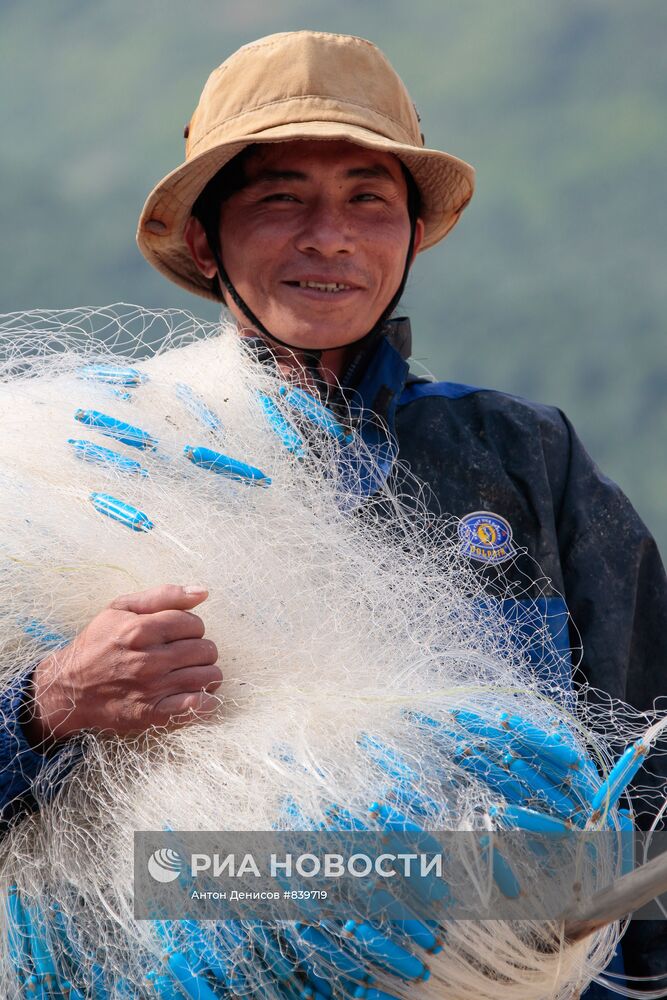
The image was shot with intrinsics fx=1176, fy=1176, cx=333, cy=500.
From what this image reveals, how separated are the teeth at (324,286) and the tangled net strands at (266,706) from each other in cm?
24

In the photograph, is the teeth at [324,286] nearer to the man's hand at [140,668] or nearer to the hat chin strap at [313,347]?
the hat chin strap at [313,347]

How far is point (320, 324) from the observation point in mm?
1960

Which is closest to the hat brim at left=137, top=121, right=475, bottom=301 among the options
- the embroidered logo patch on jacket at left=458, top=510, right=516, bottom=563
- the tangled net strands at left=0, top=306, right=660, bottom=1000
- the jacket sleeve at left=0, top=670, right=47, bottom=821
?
the tangled net strands at left=0, top=306, right=660, bottom=1000

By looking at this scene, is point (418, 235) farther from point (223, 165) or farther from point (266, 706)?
point (266, 706)

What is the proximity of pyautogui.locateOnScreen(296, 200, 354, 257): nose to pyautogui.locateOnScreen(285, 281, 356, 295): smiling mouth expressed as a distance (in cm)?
5

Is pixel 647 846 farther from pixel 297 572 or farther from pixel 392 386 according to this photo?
pixel 392 386

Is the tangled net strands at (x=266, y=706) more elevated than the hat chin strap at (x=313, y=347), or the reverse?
the hat chin strap at (x=313, y=347)

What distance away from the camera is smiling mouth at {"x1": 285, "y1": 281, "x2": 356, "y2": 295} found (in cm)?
196

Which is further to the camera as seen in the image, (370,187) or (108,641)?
(370,187)

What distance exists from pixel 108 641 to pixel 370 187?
983mm

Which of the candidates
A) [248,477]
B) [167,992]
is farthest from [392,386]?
[167,992]

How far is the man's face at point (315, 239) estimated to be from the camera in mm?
1956

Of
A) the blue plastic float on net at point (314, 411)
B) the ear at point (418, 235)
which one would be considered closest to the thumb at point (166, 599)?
the blue plastic float on net at point (314, 411)

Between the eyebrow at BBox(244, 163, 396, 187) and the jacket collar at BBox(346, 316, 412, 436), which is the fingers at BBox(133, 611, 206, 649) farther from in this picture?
the eyebrow at BBox(244, 163, 396, 187)
